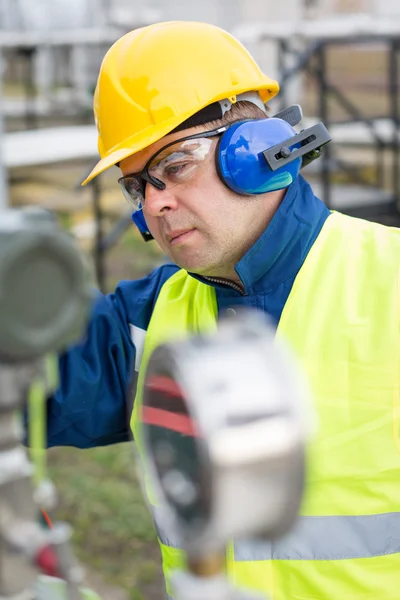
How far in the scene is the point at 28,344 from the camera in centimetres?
73

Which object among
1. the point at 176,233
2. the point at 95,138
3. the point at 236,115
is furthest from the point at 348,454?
the point at 95,138

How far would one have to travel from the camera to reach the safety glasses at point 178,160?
1848 mm

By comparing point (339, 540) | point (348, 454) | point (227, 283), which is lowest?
point (339, 540)

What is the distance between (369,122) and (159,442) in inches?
244

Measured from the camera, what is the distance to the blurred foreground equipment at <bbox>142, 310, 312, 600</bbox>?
72cm

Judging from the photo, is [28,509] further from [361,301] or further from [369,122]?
[369,122]

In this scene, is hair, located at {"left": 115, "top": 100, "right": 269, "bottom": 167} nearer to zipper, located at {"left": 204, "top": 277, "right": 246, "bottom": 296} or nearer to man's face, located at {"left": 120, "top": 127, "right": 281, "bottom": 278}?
man's face, located at {"left": 120, "top": 127, "right": 281, "bottom": 278}

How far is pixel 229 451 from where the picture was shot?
0.71m

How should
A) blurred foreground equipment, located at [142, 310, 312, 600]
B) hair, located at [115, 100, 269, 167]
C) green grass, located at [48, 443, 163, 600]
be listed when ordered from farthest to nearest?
1. green grass, located at [48, 443, 163, 600]
2. hair, located at [115, 100, 269, 167]
3. blurred foreground equipment, located at [142, 310, 312, 600]

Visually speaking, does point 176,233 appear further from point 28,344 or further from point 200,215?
point 28,344

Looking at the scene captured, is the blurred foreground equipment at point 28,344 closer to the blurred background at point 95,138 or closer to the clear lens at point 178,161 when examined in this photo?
the clear lens at point 178,161

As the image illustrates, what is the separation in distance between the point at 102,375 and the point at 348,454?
1.98 ft

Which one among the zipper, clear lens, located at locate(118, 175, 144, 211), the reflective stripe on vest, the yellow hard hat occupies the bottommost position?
the reflective stripe on vest

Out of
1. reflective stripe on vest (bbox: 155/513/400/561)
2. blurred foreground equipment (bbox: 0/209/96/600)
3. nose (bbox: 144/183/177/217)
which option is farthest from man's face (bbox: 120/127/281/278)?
blurred foreground equipment (bbox: 0/209/96/600)
